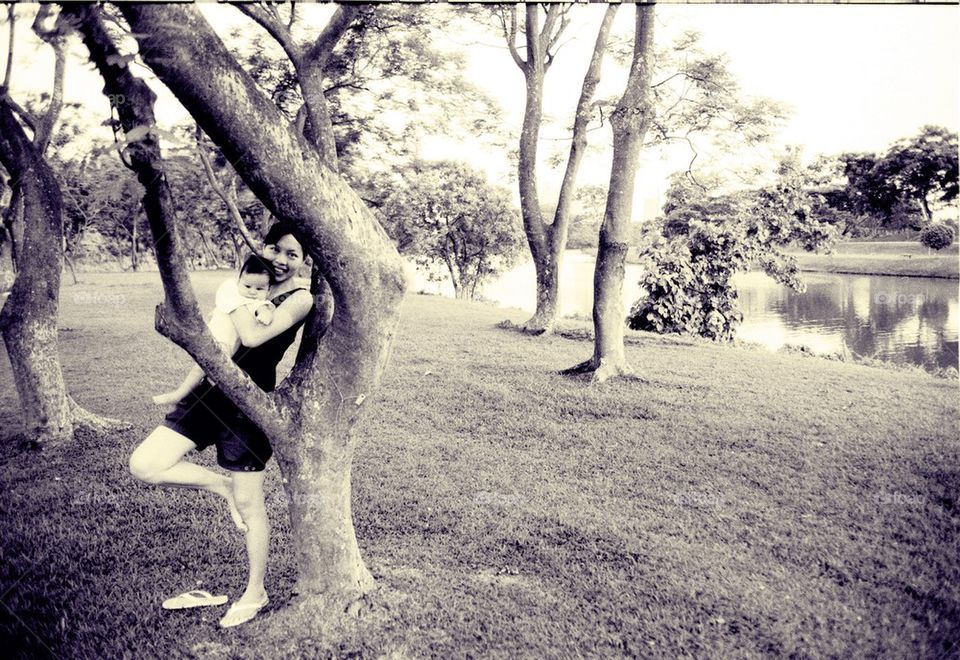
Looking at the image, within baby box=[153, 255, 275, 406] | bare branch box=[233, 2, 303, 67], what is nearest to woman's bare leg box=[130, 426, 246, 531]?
baby box=[153, 255, 275, 406]

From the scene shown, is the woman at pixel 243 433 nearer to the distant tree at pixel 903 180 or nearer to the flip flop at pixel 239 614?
the flip flop at pixel 239 614

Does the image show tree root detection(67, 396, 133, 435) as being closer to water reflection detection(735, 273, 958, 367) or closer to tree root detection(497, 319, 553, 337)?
tree root detection(497, 319, 553, 337)

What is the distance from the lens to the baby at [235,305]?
2.23 m

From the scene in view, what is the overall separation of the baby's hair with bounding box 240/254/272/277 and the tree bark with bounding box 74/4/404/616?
24 cm

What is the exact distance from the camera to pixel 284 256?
233 centimetres

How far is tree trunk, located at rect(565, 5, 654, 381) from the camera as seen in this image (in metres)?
5.61

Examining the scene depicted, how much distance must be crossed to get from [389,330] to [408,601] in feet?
3.63

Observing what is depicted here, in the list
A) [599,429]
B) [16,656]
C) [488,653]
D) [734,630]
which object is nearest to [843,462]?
[599,429]

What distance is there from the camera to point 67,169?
493cm

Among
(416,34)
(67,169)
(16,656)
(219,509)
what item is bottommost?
(16,656)

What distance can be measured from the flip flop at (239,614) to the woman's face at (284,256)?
1247mm

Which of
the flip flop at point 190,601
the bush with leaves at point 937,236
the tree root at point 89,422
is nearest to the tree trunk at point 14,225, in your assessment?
the tree root at point 89,422

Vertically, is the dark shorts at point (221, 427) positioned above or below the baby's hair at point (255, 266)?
below

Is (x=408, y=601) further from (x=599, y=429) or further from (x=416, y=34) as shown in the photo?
(x=416, y=34)
